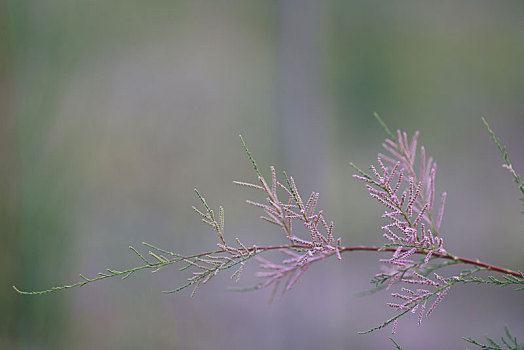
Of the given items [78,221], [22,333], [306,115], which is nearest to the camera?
[22,333]

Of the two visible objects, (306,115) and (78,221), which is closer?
(78,221)

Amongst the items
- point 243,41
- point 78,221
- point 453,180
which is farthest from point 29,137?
point 453,180

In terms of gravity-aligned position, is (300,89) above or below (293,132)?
above

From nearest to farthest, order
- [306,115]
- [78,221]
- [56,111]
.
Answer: [56,111] → [78,221] → [306,115]

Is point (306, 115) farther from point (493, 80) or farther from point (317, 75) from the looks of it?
point (493, 80)

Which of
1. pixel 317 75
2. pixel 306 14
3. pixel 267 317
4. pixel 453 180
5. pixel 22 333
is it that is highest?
pixel 306 14

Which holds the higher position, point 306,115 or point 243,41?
point 243,41
